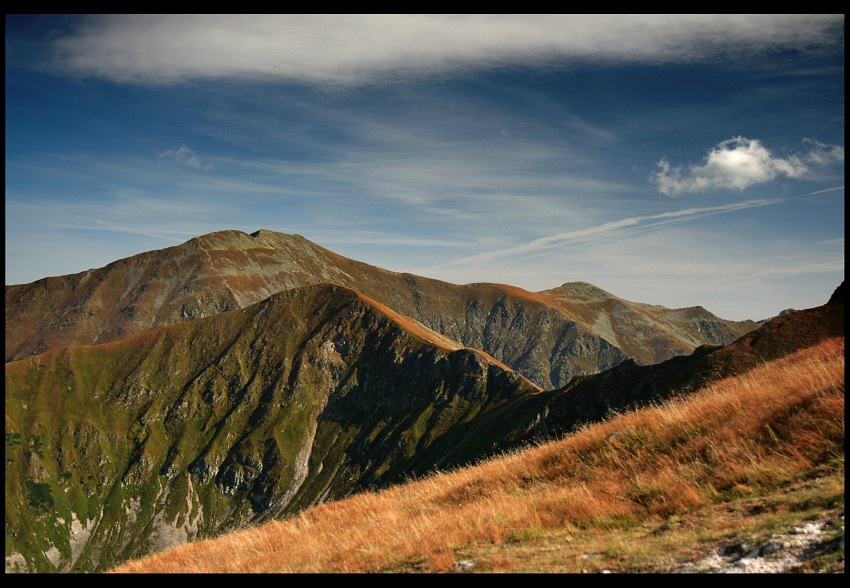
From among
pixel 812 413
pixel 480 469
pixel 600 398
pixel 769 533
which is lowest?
pixel 600 398

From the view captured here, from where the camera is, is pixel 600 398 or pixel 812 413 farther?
pixel 600 398

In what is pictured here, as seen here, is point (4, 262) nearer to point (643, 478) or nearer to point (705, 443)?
point (643, 478)

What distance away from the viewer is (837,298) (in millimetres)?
70938

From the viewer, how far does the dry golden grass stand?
9.93 meters

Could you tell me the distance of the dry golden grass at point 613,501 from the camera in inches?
391

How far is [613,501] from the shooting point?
1229 centimetres

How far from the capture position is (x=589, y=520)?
11688mm
